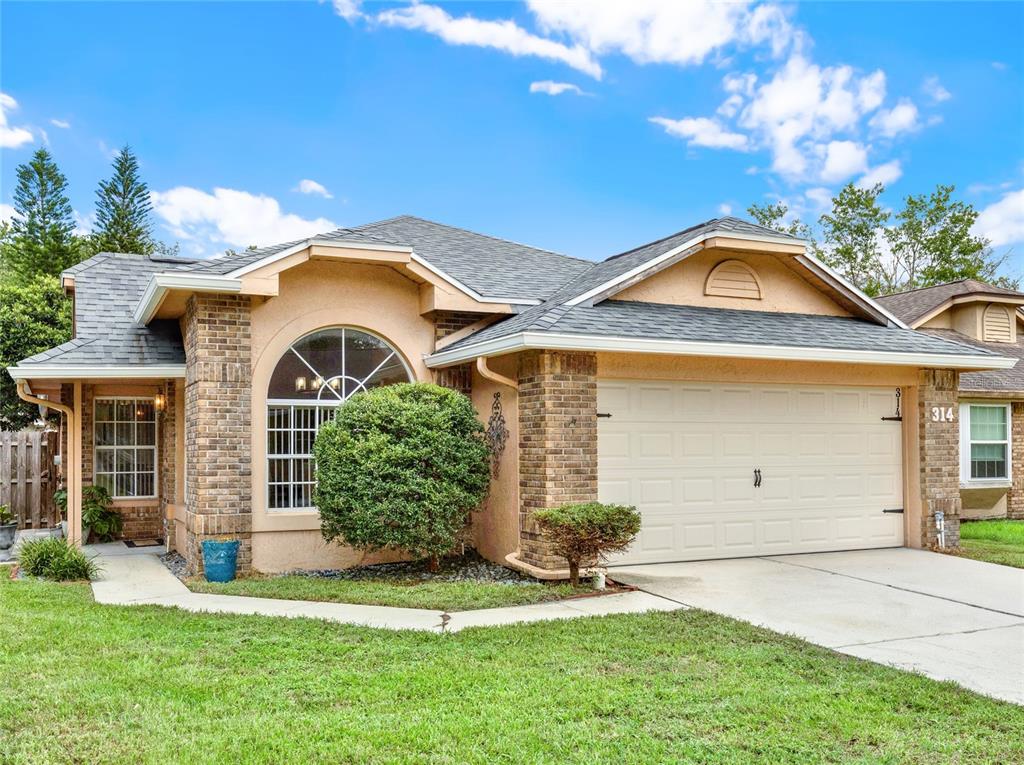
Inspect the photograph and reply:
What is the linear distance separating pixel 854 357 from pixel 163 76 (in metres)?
19.4

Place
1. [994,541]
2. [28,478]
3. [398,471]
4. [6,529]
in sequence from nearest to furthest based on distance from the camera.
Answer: [398,471]
[6,529]
[994,541]
[28,478]

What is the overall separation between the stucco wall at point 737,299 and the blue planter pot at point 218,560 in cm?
559

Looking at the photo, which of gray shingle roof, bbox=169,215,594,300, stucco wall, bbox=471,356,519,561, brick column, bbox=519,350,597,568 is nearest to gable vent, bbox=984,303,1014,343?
gray shingle roof, bbox=169,215,594,300

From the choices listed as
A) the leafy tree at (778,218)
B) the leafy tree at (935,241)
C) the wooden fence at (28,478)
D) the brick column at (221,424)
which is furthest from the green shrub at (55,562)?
the leafy tree at (935,241)

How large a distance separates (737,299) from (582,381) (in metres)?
3.33

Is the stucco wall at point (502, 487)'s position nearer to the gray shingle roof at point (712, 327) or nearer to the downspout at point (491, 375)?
the downspout at point (491, 375)

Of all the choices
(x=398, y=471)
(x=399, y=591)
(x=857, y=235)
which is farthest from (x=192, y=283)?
(x=857, y=235)

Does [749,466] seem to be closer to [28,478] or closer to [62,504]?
[62,504]

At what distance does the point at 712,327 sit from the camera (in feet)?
33.3

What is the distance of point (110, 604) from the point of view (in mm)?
7969

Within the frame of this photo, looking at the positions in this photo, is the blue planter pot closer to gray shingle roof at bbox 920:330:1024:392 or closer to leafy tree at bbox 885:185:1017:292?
gray shingle roof at bbox 920:330:1024:392

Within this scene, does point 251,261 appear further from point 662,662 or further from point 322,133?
point 322,133

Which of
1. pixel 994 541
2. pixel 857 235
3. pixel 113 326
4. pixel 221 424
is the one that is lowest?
pixel 994 541

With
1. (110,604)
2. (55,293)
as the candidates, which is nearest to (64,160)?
(55,293)
